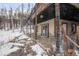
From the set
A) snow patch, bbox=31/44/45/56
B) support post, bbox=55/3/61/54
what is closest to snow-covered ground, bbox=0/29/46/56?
snow patch, bbox=31/44/45/56

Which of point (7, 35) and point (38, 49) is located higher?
point (7, 35)

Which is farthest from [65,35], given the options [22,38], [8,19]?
[8,19]

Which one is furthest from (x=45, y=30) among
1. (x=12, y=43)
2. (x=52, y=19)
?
(x=12, y=43)

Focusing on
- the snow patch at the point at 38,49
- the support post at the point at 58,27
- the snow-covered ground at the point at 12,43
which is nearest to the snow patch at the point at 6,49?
the snow-covered ground at the point at 12,43

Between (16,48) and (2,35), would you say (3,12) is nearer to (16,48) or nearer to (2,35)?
(2,35)

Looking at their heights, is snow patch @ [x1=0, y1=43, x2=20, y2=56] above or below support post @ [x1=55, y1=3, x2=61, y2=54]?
below

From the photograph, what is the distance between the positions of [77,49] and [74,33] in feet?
0.39

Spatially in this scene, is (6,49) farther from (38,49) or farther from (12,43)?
(38,49)

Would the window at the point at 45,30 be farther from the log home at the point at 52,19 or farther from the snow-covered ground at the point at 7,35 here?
the snow-covered ground at the point at 7,35

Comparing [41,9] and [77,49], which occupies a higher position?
[41,9]

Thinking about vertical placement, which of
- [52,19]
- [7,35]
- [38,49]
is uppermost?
[52,19]

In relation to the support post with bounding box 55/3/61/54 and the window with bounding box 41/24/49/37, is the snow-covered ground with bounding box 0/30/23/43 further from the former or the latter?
the support post with bounding box 55/3/61/54

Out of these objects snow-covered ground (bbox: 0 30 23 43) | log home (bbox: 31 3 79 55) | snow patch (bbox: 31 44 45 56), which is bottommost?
snow patch (bbox: 31 44 45 56)

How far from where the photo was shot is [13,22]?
1131 mm
